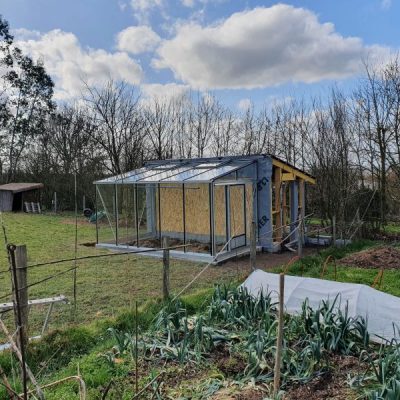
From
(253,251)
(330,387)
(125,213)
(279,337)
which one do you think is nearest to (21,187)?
(125,213)

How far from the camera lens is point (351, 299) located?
443 cm

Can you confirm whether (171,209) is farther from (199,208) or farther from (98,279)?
(98,279)

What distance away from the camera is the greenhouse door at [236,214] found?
1094 cm

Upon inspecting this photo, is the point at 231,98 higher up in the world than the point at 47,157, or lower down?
higher up

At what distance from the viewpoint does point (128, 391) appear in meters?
3.16

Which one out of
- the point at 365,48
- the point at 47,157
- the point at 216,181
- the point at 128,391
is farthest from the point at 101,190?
the point at 47,157

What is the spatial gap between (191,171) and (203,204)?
4.04ft

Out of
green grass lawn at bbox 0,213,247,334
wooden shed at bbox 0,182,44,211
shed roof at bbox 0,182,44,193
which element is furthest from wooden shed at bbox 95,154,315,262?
wooden shed at bbox 0,182,44,211

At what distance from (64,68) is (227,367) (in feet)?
38.3

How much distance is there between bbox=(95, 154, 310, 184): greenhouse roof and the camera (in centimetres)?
1034

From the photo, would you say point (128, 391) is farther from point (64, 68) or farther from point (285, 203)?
point (64, 68)

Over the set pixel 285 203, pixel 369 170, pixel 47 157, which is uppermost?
pixel 47 157

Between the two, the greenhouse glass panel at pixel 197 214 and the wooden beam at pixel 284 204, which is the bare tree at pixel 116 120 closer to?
the greenhouse glass panel at pixel 197 214

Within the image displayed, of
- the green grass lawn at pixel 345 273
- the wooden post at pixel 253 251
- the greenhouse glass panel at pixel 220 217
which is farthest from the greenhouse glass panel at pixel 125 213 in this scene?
the wooden post at pixel 253 251
